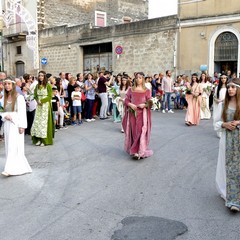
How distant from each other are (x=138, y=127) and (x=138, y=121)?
0.41 feet

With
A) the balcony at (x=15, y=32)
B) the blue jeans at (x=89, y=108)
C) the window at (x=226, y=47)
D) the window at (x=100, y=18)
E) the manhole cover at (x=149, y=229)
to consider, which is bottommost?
the manhole cover at (x=149, y=229)

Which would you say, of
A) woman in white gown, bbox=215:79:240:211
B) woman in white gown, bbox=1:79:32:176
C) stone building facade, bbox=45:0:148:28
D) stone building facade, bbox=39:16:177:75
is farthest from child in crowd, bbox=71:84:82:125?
stone building facade, bbox=45:0:148:28

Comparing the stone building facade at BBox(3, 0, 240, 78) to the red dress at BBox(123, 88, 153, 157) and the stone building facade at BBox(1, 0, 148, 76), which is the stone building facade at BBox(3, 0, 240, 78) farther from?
the red dress at BBox(123, 88, 153, 157)

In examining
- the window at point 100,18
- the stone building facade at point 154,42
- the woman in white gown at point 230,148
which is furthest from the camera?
the window at point 100,18

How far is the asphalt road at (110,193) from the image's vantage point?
429 centimetres

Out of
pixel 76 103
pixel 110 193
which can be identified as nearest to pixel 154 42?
pixel 76 103

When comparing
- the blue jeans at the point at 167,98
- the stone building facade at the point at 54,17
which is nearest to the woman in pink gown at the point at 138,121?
the blue jeans at the point at 167,98

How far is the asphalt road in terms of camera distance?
4.29m

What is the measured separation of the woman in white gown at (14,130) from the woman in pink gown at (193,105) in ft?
21.6

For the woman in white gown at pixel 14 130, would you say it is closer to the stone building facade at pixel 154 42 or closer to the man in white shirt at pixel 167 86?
the man in white shirt at pixel 167 86

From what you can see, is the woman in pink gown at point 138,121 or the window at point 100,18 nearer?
the woman in pink gown at point 138,121

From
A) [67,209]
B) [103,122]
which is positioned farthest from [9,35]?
[67,209]

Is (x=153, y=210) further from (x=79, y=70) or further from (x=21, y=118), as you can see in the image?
(x=79, y=70)

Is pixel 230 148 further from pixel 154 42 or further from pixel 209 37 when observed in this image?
pixel 154 42
